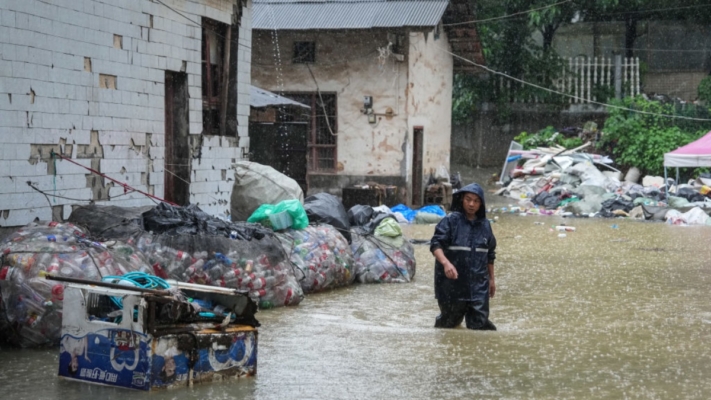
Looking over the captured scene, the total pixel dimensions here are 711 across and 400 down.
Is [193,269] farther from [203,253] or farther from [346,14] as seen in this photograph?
[346,14]

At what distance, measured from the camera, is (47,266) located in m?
7.08

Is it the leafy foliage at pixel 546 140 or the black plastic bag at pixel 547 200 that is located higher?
the leafy foliage at pixel 546 140

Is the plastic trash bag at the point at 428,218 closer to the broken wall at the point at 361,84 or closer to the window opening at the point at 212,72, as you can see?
the broken wall at the point at 361,84

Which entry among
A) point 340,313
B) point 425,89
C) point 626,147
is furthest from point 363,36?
point 340,313

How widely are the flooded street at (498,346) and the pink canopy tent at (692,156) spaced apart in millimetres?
9709

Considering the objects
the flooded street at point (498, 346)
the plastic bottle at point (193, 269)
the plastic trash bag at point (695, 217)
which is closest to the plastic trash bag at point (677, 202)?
the plastic trash bag at point (695, 217)

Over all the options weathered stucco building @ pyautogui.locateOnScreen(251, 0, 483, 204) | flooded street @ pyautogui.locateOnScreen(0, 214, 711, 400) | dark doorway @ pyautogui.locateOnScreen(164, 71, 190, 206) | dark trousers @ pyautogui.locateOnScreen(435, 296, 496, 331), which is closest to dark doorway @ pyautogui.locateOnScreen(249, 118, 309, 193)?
weathered stucco building @ pyautogui.locateOnScreen(251, 0, 483, 204)

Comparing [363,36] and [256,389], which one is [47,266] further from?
[363,36]

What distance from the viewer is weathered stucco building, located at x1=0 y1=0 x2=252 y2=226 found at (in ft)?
29.7

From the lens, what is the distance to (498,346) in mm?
7398

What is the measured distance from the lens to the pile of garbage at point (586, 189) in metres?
22.3

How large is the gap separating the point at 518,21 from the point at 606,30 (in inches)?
178

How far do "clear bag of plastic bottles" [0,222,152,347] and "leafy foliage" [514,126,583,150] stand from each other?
2297 cm

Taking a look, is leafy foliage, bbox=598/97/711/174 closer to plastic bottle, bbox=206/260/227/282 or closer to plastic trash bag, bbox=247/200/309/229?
plastic trash bag, bbox=247/200/309/229
